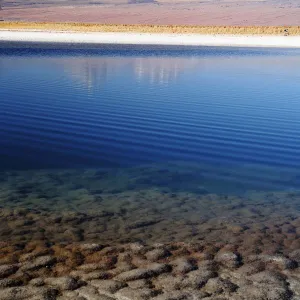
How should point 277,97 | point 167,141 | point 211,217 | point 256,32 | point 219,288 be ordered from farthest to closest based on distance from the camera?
point 256,32, point 277,97, point 167,141, point 211,217, point 219,288

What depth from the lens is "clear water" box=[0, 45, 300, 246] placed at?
720cm

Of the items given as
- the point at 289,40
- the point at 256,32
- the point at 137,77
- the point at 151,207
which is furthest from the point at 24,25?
the point at 151,207

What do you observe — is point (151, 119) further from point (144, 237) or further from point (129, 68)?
point (129, 68)

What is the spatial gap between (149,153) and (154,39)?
3781 centimetres

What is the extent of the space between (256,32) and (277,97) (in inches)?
→ 1418

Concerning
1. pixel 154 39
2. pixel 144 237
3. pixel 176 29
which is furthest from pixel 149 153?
pixel 176 29

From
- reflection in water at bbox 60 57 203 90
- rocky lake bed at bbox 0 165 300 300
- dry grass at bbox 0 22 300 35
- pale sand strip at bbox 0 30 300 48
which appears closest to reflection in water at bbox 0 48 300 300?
rocky lake bed at bbox 0 165 300 300

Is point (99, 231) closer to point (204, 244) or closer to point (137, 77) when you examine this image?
point (204, 244)

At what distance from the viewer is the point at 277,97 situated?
1702cm

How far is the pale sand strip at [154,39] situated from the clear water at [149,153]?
24.9 m

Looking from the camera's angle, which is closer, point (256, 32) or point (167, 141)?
point (167, 141)

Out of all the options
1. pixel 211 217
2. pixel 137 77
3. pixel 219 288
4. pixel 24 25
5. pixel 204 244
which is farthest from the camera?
pixel 24 25

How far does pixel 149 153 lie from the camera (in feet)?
33.4

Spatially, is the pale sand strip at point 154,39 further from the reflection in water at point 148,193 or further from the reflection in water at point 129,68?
the reflection in water at point 148,193
